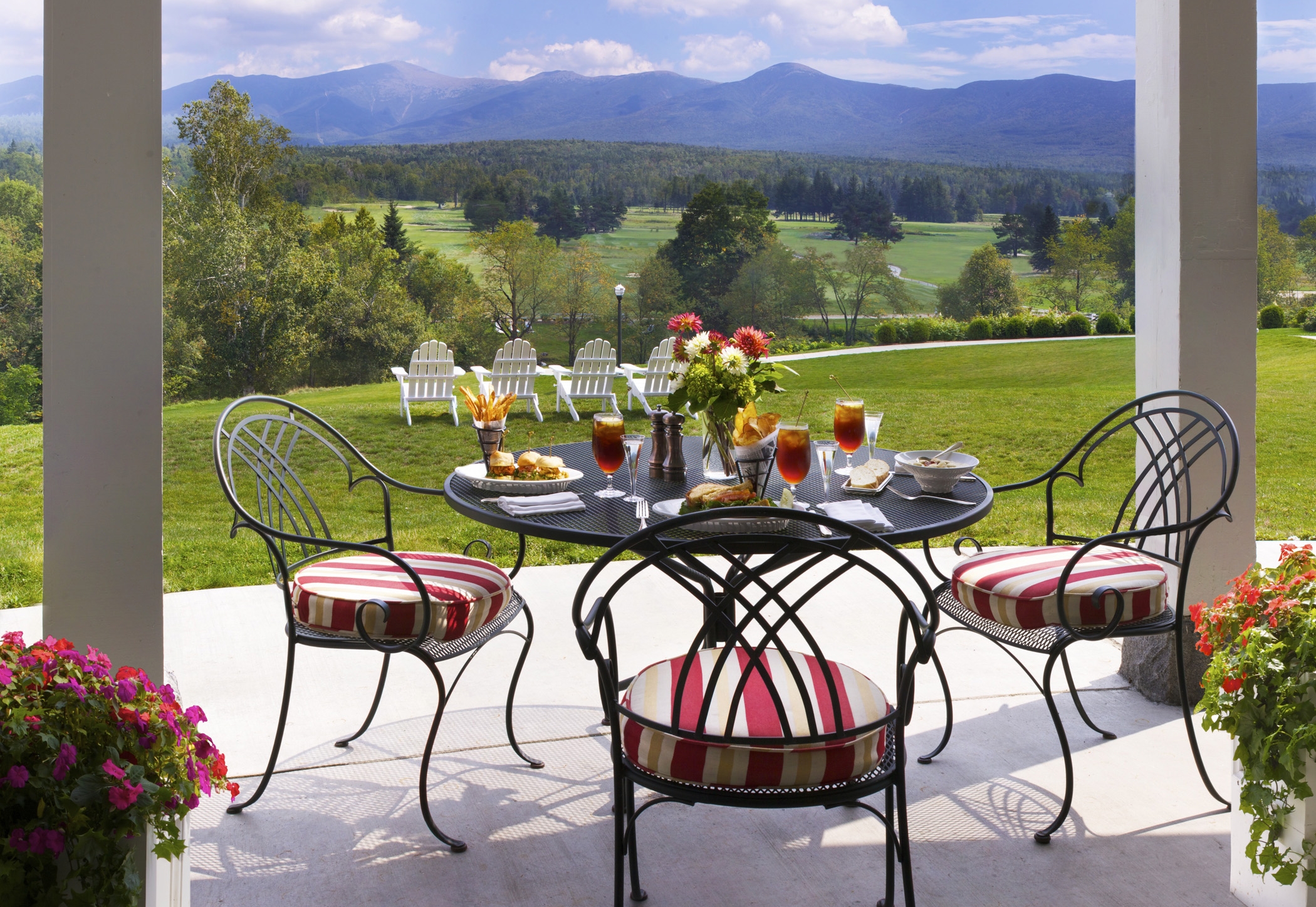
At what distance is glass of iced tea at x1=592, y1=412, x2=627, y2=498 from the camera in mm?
2230

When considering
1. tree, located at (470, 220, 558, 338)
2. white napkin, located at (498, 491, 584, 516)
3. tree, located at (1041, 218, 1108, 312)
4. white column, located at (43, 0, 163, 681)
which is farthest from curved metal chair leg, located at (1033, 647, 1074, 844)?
tree, located at (1041, 218, 1108, 312)

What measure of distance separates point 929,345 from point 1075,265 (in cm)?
226

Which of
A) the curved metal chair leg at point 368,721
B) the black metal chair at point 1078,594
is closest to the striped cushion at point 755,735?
the black metal chair at point 1078,594

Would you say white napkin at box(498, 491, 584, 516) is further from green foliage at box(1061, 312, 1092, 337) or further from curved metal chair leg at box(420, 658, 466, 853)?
green foliage at box(1061, 312, 1092, 337)

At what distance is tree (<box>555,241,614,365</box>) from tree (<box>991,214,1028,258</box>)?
5.47m

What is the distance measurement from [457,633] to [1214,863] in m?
1.51

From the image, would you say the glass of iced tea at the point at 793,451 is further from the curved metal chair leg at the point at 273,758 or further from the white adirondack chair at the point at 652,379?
the white adirondack chair at the point at 652,379

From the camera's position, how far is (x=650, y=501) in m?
2.18

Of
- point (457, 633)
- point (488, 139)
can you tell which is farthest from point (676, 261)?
point (457, 633)

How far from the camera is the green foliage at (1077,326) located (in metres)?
13.8

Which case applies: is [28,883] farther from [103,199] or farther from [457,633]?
[103,199]

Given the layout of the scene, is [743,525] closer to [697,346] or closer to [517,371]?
[697,346]

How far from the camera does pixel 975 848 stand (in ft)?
6.59

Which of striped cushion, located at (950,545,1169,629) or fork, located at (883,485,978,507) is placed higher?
fork, located at (883,485,978,507)
